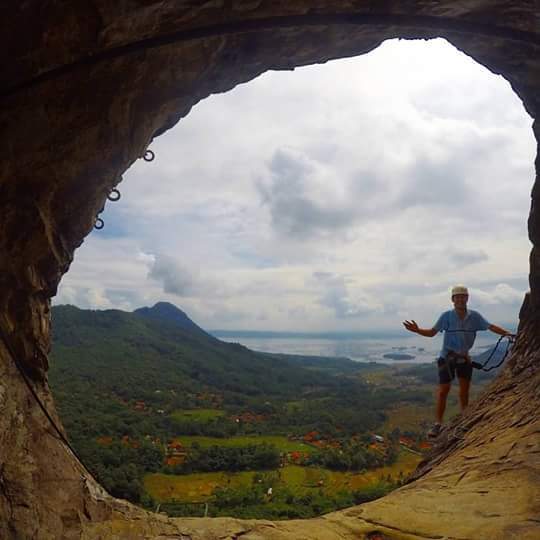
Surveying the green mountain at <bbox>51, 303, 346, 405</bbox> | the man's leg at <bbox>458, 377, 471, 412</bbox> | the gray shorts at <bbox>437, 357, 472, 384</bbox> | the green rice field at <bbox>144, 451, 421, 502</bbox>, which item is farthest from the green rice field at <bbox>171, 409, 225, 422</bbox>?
the gray shorts at <bbox>437, 357, 472, 384</bbox>

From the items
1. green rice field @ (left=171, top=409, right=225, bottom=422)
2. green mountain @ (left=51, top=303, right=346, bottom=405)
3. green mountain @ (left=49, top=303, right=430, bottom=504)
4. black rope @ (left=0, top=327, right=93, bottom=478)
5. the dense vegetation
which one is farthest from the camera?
green mountain @ (left=51, top=303, right=346, bottom=405)

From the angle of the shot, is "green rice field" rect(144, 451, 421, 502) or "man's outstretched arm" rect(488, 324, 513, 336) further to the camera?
"green rice field" rect(144, 451, 421, 502)

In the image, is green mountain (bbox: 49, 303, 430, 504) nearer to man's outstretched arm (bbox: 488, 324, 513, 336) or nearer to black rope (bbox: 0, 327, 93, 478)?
black rope (bbox: 0, 327, 93, 478)

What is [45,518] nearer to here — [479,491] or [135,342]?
[479,491]

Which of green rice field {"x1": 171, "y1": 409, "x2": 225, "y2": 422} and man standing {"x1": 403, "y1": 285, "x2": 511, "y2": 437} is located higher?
man standing {"x1": 403, "y1": 285, "x2": 511, "y2": 437}

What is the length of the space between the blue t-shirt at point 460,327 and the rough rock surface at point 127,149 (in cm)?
168

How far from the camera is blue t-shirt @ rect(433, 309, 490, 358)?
8.58m

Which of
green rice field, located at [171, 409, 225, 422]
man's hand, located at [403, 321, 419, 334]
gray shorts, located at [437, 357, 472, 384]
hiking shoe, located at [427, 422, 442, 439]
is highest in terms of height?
man's hand, located at [403, 321, 419, 334]

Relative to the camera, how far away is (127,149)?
6.33 metres

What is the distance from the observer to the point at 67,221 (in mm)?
6055

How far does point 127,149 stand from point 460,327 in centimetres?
734

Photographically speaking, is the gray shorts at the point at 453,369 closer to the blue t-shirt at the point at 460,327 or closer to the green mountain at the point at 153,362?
the blue t-shirt at the point at 460,327

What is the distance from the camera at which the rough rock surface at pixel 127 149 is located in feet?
13.1

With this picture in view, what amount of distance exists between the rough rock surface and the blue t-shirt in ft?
5.51
